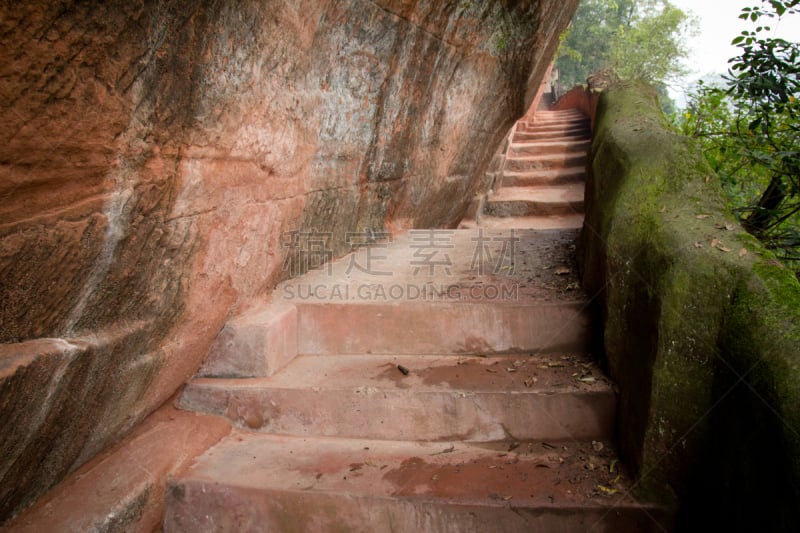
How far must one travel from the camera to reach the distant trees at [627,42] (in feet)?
61.3

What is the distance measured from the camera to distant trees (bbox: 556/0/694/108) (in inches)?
735

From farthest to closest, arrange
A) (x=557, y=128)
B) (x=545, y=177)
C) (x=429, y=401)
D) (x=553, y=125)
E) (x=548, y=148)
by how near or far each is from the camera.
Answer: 1. (x=553, y=125)
2. (x=557, y=128)
3. (x=548, y=148)
4. (x=545, y=177)
5. (x=429, y=401)

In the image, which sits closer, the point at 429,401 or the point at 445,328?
the point at 429,401

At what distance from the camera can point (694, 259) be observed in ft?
6.52

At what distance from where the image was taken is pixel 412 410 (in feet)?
7.97

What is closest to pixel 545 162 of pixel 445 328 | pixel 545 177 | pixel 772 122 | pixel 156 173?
pixel 545 177

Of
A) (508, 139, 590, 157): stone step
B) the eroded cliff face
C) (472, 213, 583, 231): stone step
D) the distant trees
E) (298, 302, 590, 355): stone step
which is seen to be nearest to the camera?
the eroded cliff face

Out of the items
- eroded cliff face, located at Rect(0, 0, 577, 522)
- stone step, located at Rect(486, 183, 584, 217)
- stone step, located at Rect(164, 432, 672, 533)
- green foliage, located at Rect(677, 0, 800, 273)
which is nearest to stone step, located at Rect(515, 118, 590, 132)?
stone step, located at Rect(486, 183, 584, 217)

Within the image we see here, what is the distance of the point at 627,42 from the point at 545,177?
1603 cm

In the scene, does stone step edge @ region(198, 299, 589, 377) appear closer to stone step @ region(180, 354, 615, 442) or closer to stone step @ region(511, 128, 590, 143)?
stone step @ region(180, 354, 615, 442)

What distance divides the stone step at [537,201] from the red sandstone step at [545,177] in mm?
115

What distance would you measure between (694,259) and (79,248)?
81.5 inches

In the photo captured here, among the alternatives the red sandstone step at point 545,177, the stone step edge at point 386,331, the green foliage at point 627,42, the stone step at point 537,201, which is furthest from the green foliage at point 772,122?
the green foliage at point 627,42

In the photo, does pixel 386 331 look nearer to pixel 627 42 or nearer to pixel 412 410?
pixel 412 410
